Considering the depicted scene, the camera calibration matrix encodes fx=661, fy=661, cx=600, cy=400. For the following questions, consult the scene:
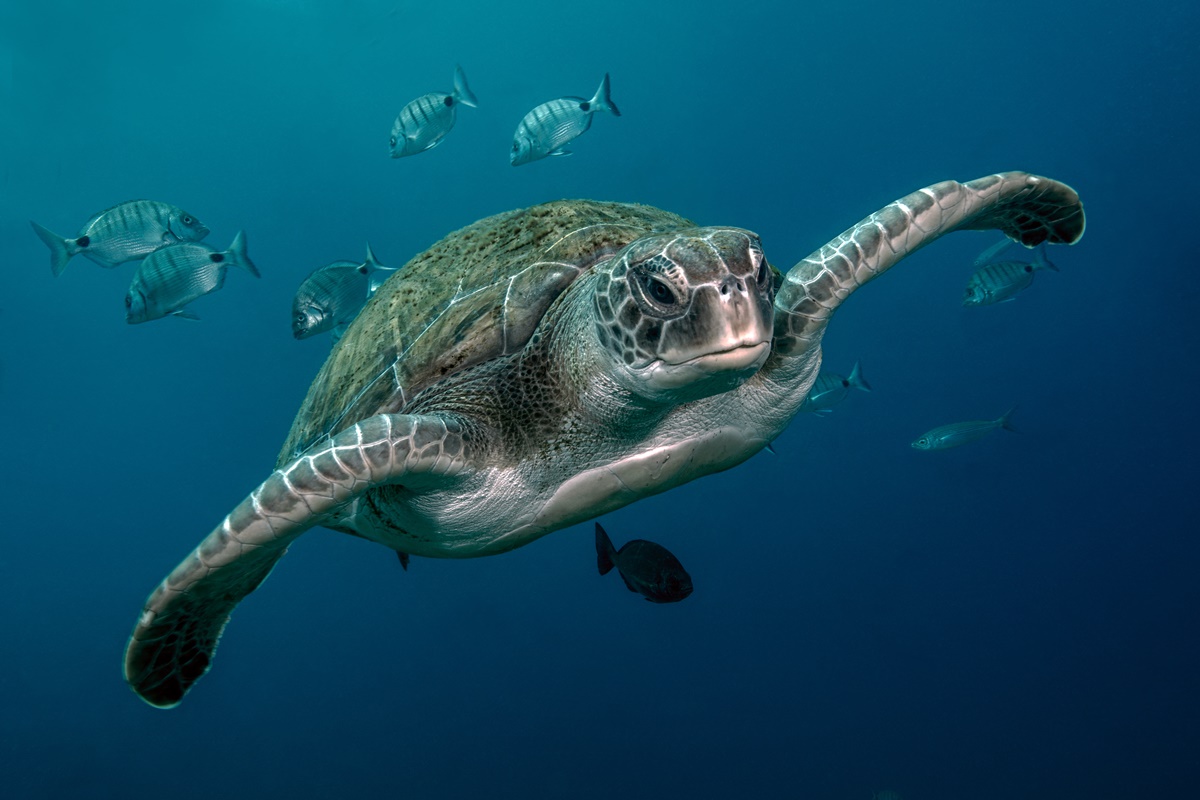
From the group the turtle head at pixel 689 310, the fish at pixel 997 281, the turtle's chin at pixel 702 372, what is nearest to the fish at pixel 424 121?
the turtle head at pixel 689 310

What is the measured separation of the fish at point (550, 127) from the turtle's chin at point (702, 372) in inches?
191

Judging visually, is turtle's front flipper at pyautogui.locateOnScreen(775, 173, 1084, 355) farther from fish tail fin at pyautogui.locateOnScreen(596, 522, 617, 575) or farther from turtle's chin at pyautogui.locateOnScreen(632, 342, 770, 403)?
fish tail fin at pyautogui.locateOnScreen(596, 522, 617, 575)

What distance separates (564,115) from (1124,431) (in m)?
40.7

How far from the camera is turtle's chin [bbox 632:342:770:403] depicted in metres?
2.09

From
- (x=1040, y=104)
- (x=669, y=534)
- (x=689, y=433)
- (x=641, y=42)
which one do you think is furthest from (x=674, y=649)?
(x=1040, y=104)

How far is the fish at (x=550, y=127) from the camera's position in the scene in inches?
262

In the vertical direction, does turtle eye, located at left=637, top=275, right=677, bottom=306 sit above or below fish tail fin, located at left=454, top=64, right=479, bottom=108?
below

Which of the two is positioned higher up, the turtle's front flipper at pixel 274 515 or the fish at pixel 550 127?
the fish at pixel 550 127

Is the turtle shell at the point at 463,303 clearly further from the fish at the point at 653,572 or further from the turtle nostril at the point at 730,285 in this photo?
the fish at the point at 653,572

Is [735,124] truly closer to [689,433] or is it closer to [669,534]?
[669,534]

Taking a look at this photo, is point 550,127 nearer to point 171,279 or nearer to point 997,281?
point 171,279

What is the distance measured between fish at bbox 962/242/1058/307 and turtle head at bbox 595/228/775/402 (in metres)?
6.31

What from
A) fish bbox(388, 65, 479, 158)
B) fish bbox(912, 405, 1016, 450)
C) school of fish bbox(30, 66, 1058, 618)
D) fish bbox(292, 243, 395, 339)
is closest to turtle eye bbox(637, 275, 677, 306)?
school of fish bbox(30, 66, 1058, 618)

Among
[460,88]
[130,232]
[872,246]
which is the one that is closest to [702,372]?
[872,246]
